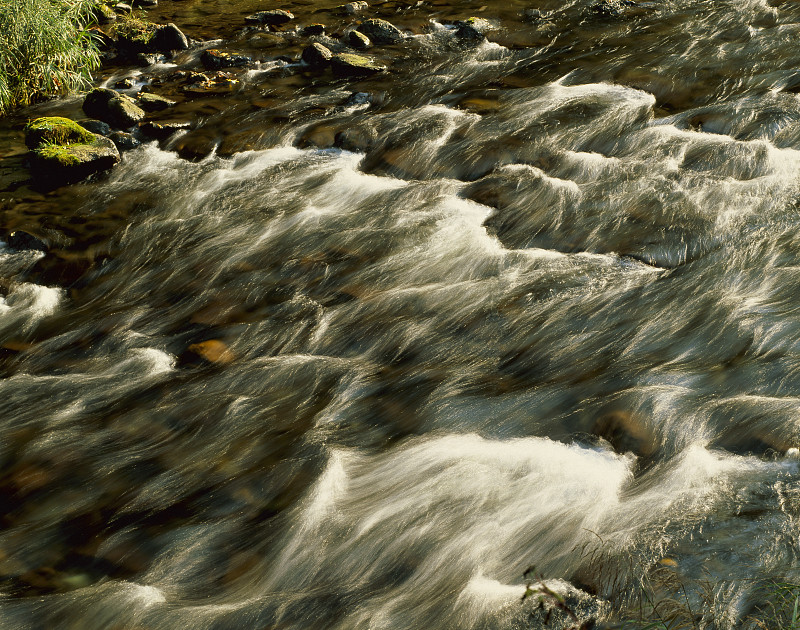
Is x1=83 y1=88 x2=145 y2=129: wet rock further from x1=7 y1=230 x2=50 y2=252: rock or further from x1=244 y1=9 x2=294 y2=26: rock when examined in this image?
x1=244 y1=9 x2=294 y2=26: rock

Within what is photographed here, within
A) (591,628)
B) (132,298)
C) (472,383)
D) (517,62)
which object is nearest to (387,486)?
(472,383)

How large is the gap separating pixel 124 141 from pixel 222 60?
8.77ft

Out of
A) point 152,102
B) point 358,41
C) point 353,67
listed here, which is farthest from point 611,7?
point 152,102

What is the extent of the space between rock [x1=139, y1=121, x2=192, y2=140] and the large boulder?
0.64m

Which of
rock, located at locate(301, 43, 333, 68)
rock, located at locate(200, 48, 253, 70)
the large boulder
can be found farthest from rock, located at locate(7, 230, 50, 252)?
rock, located at locate(301, 43, 333, 68)

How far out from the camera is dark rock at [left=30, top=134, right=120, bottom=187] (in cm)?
794

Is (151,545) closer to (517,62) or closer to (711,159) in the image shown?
(711,159)

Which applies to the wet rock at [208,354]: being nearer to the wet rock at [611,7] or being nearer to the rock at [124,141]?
the rock at [124,141]

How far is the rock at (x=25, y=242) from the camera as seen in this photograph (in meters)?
6.91

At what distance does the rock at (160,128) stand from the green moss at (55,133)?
0.69 metres

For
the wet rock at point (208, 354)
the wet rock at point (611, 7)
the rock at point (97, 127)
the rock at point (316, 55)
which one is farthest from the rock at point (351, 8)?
the wet rock at point (208, 354)

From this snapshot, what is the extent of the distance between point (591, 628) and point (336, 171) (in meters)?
5.64

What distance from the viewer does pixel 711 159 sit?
22.4 ft

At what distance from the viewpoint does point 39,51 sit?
948 centimetres
